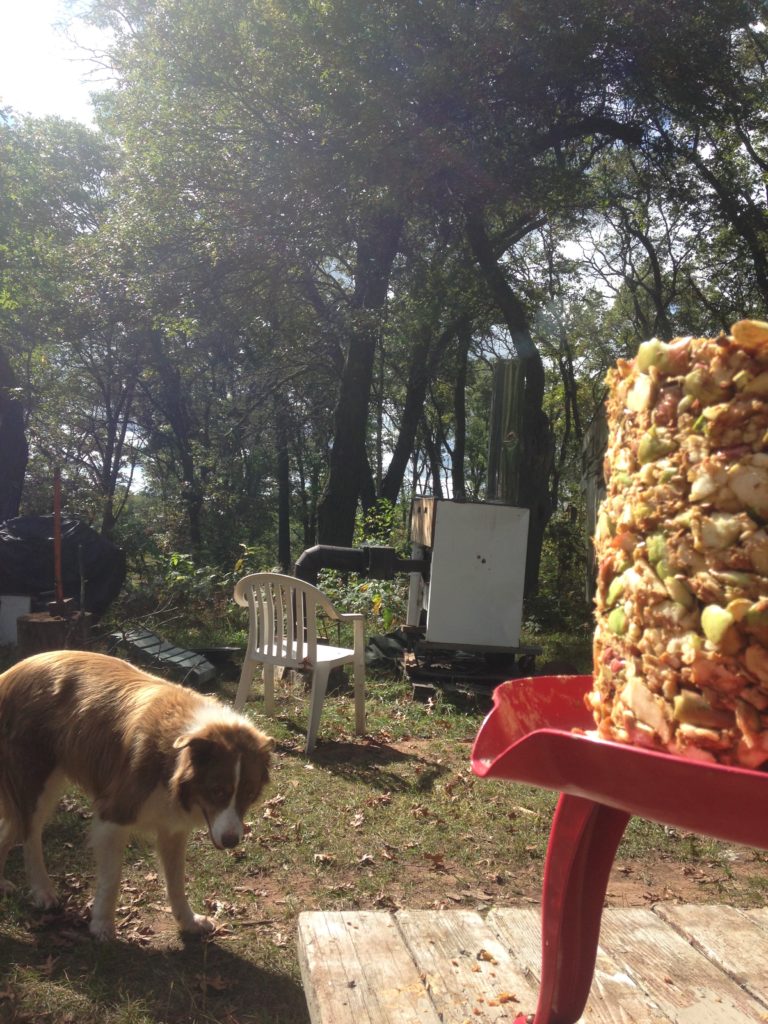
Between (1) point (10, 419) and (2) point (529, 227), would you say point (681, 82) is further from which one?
(1) point (10, 419)

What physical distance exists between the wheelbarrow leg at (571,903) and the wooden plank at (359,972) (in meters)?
0.77

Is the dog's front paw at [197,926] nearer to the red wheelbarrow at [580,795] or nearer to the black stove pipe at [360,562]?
the red wheelbarrow at [580,795]

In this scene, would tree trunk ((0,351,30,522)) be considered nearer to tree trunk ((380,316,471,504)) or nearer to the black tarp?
the black tarp

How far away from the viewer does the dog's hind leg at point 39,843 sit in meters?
→ 3.85

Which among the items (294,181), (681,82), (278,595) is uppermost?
(681,82)

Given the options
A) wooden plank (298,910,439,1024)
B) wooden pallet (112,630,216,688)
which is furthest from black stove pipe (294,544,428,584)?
wooden plank (298,910,439,1024)

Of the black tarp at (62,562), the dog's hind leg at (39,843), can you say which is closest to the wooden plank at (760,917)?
the dog's hind leg at (39,843)

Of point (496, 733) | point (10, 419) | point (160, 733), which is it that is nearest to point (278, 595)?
point (160, 733)

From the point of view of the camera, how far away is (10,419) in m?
15.3

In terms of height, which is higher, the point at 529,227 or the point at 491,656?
the point at 529,227

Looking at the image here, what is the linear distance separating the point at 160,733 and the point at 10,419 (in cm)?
1341

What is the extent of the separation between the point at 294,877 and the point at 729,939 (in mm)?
2598

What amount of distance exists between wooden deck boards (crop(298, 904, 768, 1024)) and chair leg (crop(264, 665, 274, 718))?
16.2 ft

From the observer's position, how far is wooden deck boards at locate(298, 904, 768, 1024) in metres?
2.09
